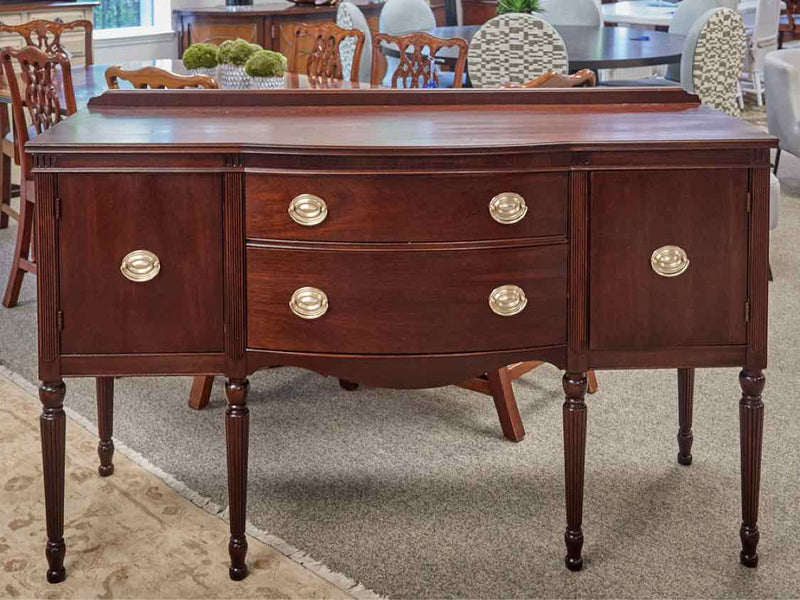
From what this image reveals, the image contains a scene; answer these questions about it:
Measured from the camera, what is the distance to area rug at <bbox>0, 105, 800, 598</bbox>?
7.43ft

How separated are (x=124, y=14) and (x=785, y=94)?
430cm

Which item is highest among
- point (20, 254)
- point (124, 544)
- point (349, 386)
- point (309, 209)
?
point (309, 209)

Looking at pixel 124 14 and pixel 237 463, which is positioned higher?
pixel 124 14

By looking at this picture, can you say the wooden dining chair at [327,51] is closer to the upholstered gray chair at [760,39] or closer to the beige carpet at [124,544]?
the beige carpet at [124,544]

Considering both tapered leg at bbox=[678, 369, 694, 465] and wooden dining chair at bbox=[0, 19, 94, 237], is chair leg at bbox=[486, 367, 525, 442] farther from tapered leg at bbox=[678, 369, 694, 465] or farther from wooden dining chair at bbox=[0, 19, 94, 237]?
wooden dining chair at bbox=[0, 19, 94, 237]

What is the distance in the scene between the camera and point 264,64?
3.89 m

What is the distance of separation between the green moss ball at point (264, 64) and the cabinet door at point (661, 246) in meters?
2.10

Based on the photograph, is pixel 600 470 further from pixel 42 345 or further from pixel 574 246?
pixel 42 345

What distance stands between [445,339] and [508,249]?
0.20 meters

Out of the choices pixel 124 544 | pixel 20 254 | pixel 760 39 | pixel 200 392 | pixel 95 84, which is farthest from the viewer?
pixel 760 39

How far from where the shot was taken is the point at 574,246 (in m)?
2.06

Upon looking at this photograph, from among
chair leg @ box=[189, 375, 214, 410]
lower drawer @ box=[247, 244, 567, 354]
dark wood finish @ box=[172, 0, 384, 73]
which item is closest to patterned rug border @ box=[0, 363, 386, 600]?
chair leg @ box=[189, 375, 214, 410]

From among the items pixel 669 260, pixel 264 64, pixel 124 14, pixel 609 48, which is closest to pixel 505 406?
pixel 669 260

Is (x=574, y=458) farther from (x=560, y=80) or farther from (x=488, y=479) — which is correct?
(x=560, y=80)
